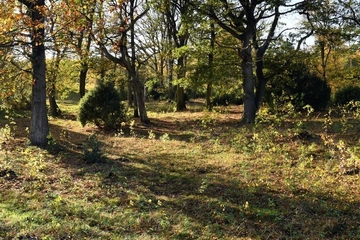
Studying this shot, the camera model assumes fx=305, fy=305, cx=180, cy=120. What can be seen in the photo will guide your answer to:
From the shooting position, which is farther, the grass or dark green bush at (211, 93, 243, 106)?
dark green bush at (211, 93, 243, 106)

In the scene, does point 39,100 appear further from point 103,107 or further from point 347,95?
point 347,95

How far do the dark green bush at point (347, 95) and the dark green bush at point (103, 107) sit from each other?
12377 millimetres

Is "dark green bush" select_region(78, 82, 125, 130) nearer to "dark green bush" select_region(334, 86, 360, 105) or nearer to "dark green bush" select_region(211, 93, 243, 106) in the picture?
"dark green bush" select_region(211, 93, 243, 106)

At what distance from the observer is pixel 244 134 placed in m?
10.8

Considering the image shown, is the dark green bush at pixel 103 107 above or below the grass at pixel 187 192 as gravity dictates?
above

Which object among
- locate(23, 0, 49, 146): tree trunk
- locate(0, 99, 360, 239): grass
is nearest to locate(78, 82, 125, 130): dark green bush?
locate(0, 99, 360, 239): grass

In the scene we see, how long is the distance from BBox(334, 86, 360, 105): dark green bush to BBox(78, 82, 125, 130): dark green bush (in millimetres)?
12377

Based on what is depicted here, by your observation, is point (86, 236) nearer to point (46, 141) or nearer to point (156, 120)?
point (46, 141)

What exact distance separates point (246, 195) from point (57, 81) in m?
14.0

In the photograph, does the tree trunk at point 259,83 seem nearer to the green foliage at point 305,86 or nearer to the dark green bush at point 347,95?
the green foliage at point 305,86

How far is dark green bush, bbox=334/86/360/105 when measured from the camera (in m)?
17.2

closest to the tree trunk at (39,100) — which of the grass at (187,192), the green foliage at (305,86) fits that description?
the grass at (187,192)

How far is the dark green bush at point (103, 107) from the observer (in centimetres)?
1262

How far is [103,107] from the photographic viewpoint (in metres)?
12.6
